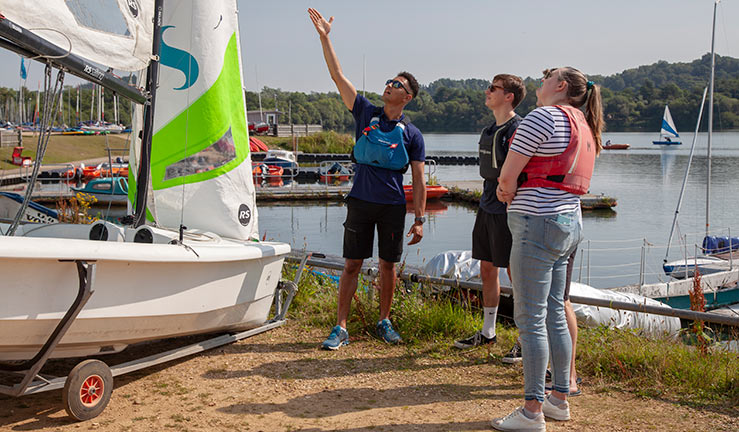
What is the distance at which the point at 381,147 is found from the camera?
4617 mm

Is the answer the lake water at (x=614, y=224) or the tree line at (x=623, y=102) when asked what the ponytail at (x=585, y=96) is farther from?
the tree line at (x=623, y=102)

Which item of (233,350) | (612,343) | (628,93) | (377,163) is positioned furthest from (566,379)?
(628,93)

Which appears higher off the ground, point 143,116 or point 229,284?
point 143,116

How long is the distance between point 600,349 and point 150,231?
298 centimetres

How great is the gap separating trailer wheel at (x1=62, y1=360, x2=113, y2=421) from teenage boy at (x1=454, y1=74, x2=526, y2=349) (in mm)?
2352

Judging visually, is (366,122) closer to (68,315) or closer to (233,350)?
(233,350)

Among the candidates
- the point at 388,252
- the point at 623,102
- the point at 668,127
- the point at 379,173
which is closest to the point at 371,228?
the point at 388,252

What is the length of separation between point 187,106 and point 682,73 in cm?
14796

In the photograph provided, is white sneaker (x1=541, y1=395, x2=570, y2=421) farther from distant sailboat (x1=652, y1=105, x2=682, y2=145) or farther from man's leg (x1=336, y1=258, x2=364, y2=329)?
distant sailboat (x1=652, y1=105, x2=682, y2=145)

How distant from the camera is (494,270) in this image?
462 cm

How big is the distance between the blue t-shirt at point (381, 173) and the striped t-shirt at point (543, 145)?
156 cm

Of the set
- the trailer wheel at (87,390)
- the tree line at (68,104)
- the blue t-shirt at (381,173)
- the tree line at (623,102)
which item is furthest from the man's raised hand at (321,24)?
the tree line at (623,102)

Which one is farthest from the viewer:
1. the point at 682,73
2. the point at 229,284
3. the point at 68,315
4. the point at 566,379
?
the point at 682,73

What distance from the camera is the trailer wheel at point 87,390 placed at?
11.0 ft
